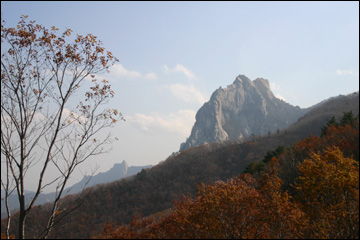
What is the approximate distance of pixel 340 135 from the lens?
4475 cm

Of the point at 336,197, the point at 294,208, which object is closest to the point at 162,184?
the point at 294,208

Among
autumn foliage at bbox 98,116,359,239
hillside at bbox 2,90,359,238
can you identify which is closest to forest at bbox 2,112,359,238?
autumn foliage at bbox 98,116,359,239

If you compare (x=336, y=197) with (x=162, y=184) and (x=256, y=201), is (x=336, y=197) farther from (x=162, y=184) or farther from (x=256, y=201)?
(x=162, y=184)

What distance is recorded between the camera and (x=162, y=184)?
104938 millimetres

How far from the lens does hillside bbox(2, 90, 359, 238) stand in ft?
279

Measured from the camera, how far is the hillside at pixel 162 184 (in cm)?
8500

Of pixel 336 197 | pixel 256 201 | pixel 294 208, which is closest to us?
pixel 336 197

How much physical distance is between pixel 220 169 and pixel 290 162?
7136cm

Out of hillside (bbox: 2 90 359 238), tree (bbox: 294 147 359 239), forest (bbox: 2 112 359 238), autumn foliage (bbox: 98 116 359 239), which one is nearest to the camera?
tree (bbox: 294 147 359 239)

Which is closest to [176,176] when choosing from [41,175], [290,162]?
[290,162]

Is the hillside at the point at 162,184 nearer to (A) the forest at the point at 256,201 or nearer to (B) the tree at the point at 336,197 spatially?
(A) the forest at the point at 256,201

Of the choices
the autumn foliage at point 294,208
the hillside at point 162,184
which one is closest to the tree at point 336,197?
the autumn foliage at point 294,208

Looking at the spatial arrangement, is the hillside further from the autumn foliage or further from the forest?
the autumn foliage

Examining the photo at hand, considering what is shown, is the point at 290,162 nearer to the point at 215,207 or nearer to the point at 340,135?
the point at 340,135
